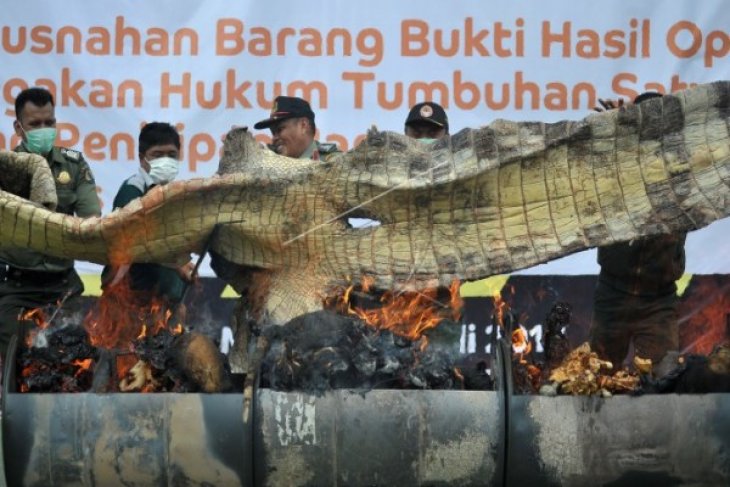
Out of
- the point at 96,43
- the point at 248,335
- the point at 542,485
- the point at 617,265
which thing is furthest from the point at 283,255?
the point at 96,43

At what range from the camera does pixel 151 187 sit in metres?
7.85

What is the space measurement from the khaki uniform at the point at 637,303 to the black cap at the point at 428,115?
1.03m

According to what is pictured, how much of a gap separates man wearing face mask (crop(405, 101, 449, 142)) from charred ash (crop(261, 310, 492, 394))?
6.61 ft

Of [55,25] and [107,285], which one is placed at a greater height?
[55,25]

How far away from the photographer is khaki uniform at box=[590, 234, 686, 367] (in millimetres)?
7824

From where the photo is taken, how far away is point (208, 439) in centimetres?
586

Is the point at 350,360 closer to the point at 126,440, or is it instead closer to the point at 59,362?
the point at 126,440

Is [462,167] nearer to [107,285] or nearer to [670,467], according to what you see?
[670,467]

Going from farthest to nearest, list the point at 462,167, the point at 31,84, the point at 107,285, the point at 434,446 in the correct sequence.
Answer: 1. the point at 31,84
2. the point at 107,285
3. the point at 462,167
4. the point at 434,446

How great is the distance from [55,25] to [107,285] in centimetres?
208

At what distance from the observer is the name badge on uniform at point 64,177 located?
314 inches

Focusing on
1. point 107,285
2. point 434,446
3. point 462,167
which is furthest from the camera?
point 107,285

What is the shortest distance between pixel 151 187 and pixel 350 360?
2.26 meters

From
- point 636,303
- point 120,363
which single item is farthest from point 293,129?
point 120,363
